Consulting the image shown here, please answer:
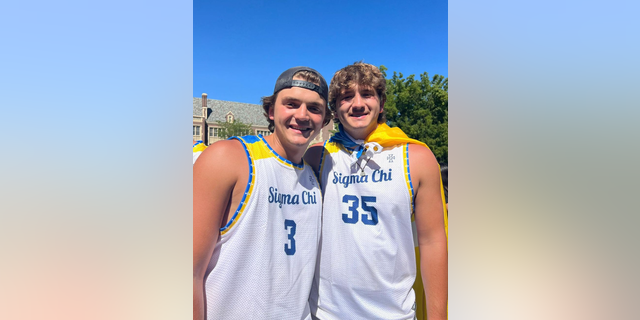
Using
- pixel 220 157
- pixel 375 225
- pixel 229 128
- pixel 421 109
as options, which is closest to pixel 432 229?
pixel 375 225

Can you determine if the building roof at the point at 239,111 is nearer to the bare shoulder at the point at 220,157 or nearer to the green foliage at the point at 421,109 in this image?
the green foliage at the point at 421,109

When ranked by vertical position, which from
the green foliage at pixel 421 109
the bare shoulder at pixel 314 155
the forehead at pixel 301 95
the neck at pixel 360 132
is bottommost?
the bare shoulder at pixel 314 155

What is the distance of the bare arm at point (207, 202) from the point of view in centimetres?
177

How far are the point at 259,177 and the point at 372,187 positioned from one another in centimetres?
101

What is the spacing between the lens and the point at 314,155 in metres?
2.79

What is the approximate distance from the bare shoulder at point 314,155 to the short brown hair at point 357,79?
1.45 feet

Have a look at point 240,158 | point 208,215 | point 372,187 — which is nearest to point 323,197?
point 372,187

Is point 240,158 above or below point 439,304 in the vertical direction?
above

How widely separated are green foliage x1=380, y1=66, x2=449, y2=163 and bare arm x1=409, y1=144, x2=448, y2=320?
13.5 meters

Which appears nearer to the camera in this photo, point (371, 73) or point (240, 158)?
point (240, 158)

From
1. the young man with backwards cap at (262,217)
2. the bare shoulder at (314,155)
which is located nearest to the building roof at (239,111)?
the bare shoulder at (314,155)

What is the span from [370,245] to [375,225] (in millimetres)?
172
